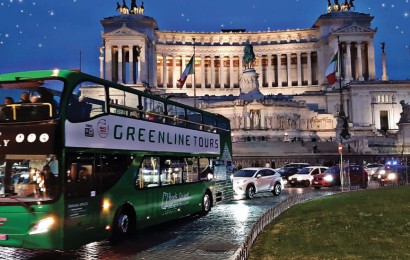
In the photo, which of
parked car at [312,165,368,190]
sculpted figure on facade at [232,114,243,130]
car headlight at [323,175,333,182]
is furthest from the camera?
sculpted figure on facade at [232,114,243,130]

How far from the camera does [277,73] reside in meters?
117

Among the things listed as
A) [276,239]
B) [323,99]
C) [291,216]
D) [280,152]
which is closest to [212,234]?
[276,239]

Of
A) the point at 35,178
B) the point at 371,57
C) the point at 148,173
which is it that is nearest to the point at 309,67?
the point at 371,57

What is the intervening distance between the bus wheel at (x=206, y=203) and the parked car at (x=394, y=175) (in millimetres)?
19921

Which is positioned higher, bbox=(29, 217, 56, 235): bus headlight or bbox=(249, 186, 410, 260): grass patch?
bbox=(29, 217, 56, 235): bus headlight

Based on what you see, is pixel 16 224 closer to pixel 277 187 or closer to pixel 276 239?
pixel 276 239

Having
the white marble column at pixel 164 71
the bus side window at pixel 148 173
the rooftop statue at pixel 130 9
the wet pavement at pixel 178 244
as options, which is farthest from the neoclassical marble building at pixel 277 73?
the bus side window at pixel 148 173

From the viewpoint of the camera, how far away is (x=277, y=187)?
30.3 metres

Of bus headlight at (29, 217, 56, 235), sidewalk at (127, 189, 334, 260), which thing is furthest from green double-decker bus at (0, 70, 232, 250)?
sidewalk at (127, 189, 334, 260)

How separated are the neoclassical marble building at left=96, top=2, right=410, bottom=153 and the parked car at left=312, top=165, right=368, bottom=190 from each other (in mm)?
33589

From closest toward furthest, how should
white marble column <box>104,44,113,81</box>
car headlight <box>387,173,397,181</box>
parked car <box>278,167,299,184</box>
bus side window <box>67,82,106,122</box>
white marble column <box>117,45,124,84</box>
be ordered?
bus side window <box>67,82,106,122</box> < car headlight <box>387,173,397,181</box> < parked car <box>278,167,299,184</box> < white marble column <box>117,45,124,84</box> < white marble column <box>104,44,113,81</box>

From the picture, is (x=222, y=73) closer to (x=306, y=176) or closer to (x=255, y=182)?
(x=306, y=176)

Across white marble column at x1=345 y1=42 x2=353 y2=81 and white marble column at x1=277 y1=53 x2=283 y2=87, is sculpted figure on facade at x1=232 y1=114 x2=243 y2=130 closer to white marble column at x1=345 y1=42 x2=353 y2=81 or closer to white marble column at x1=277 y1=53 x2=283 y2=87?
white marble column at x1=345 y1=42 x2=353 y2=81

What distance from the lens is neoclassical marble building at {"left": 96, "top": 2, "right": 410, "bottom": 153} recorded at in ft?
253
